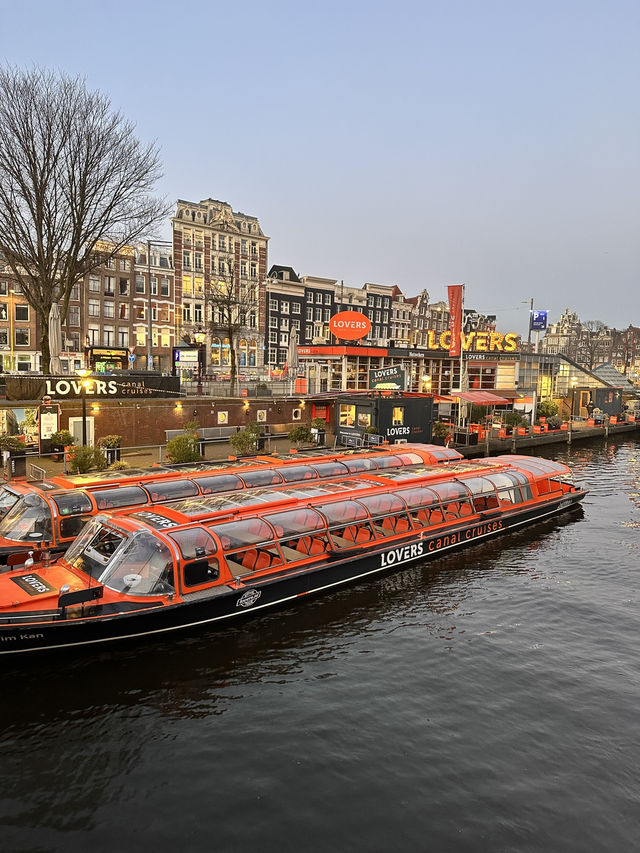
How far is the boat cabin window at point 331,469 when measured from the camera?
2517 centimetres

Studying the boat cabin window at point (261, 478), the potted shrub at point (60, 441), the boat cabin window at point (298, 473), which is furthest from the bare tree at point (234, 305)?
the boat cabin window at point (261, 478)

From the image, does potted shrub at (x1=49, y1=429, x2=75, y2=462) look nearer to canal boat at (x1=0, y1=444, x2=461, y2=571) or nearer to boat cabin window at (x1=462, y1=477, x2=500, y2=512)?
A: canal boat at (x1=0, y1=444, x2=461, y2=571)

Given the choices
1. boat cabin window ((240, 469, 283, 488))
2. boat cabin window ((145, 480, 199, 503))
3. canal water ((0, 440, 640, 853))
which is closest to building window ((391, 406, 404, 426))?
boat cabin window ((240, 469, 283, 488))

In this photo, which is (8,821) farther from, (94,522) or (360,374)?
(360,374)

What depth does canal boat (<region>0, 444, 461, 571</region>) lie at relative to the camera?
17.1 m

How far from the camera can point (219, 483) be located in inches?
862

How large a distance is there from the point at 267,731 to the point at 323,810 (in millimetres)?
2283

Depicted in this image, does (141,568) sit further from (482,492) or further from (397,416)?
(397,416)

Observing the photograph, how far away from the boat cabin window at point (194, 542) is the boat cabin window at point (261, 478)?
749 centimetres

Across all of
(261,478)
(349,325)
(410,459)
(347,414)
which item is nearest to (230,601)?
(261,478)

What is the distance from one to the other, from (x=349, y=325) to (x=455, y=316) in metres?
9.79

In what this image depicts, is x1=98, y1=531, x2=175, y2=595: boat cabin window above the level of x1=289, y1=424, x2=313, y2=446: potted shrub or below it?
below

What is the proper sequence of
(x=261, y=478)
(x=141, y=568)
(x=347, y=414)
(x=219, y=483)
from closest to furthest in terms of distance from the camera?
(x=141, y=568) < (x=219, y=483) < (x=261, y=478) < (x=347, y=414)

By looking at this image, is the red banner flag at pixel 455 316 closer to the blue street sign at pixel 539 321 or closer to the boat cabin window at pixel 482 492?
the blue street sign at pixel 539 321
